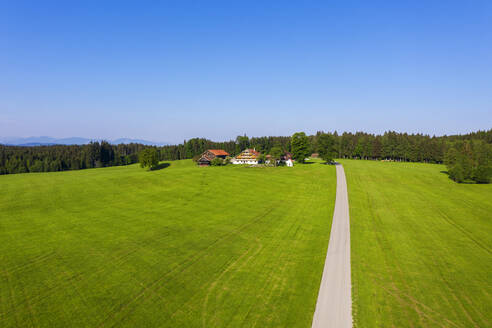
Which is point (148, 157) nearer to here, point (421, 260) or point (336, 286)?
point (336, 286)

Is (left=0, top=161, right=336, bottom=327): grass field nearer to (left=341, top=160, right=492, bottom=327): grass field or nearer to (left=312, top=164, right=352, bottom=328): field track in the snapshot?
(left=312, top=164, right=352, bottom=328): field track

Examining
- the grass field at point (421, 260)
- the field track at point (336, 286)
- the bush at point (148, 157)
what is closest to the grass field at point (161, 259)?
the field track at point (336, 286)

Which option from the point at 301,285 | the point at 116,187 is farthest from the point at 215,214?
the point at 116,187

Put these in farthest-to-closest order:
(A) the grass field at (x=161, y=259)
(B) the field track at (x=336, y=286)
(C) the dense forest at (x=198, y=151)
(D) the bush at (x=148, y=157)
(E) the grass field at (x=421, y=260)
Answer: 1. (C) the dense forest at (x=198, y=151)
2. (D) the bush at (x=148, y=157)
3. (E) the grass field at (x=421, y=260)
4. (A) the grass field at (x=161, y=259)
5. (B) the field track at (x=336, y=286)

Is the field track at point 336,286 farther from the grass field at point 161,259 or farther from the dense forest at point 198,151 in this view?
the dense forest at point 198,151

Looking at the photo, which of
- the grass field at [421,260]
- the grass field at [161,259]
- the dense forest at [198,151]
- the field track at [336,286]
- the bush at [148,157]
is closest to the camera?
the field track at [336,286]

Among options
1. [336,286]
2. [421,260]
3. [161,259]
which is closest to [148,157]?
[161,259]

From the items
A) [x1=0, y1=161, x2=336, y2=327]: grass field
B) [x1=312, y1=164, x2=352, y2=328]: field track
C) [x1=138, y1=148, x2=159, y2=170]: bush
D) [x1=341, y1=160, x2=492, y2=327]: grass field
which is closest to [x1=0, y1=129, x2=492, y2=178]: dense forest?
[x1=138, y1=148, x2=159, y2=170]: bush
